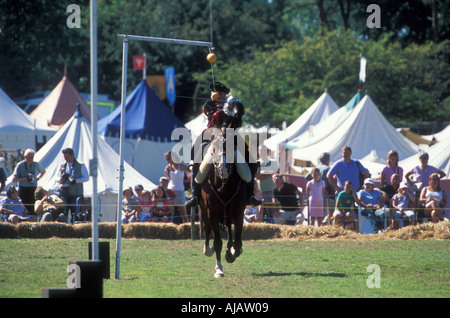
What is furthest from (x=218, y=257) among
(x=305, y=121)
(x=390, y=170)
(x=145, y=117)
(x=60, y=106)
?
(x=60, y=106)

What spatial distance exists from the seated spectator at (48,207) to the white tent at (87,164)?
41.7 inches

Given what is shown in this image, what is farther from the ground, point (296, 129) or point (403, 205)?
point (296, 129)

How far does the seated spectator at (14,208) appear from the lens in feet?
61.1

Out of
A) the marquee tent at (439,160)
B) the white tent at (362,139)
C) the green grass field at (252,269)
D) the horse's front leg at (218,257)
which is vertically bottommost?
the green grass field at (252,269)

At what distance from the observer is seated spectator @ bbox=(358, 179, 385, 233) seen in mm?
18969

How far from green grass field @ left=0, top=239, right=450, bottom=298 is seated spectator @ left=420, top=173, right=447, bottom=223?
2133mm

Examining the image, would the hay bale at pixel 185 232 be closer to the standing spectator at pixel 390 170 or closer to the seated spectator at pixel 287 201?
the seated spectator at pixel 287 201

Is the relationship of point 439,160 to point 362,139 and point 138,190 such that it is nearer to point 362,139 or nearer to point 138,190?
point 362,139

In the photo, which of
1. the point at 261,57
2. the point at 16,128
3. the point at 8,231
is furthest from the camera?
the point at 261,57

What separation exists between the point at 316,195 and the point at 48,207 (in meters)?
6.72

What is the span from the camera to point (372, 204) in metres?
19.0

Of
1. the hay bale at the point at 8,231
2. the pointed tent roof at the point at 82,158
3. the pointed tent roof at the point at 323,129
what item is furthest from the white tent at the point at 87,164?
the pointed tent roof at the point at 323,129

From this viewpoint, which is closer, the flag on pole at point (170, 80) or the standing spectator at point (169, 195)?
the standing spectator at point (169, 195)

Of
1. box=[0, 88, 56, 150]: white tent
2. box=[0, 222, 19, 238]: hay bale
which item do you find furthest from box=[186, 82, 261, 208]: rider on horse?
box=[0, 88, 56, 150]: white tent
